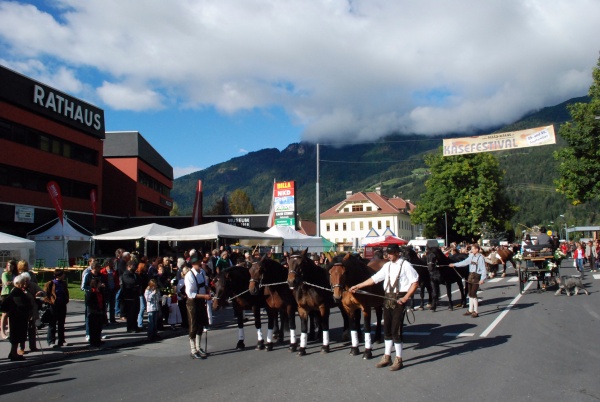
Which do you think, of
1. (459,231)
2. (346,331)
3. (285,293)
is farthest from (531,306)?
(459,231)

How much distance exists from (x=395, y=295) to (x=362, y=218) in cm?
9267

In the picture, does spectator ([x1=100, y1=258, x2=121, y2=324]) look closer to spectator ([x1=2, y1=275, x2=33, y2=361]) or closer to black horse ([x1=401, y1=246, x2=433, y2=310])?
spectator ([x1=2, y1=275, x2=33, y2=361])

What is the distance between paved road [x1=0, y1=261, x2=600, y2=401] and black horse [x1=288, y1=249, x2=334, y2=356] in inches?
17.2

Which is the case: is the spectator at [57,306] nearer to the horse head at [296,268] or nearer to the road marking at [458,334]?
the horse head at [296,268]

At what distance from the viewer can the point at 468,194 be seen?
2281 inches

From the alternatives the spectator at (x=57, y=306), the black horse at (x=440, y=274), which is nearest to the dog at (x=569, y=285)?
the black horse at (x=440, y=274)

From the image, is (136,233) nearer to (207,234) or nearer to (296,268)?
(207,234)

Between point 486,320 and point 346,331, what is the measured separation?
4.35 m

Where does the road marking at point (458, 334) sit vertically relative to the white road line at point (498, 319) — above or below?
below

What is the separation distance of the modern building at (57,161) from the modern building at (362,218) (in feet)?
176

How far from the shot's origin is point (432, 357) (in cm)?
916

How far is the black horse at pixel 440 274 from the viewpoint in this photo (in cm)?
1583

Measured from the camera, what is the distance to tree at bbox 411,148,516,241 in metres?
57.2

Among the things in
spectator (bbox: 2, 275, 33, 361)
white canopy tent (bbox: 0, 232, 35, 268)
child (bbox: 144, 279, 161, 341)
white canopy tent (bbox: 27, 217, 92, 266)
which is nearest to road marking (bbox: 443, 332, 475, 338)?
child (bbox: 144, 279, 161, 341)
